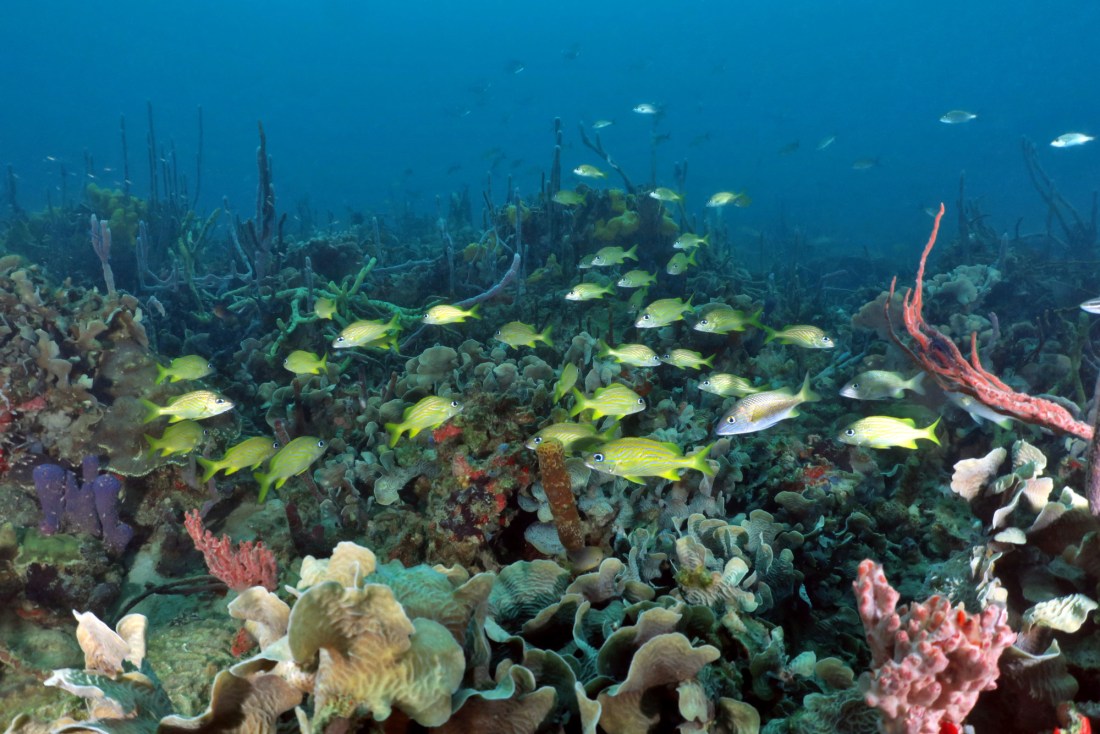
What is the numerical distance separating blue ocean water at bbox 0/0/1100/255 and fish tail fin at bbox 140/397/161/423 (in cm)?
6267

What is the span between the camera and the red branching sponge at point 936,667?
55.7 inches

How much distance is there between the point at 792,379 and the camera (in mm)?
6129

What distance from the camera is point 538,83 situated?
119062mm

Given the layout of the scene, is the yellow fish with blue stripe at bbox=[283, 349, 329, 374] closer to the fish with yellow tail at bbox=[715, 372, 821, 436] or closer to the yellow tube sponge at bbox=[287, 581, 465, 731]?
the fish with yellow tail at bbox=[715, 372, 821, 436]

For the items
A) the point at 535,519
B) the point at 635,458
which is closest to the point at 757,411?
the point at 635,458

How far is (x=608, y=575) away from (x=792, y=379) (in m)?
4.37

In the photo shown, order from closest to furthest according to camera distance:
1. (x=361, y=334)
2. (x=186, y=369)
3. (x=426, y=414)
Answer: (x=426, y=414)
(x=186, y=369)
(x=361, y=334)

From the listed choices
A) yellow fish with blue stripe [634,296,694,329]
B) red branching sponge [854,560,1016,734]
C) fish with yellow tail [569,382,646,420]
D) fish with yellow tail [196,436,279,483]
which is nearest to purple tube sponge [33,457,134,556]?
fish with yellow tail [196,436,279,483]

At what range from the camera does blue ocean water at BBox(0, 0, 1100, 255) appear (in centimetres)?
8075

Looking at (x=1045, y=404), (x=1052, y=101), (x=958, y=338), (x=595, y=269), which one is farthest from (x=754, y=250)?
(x=1052, y=101)

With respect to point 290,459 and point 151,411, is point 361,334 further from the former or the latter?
point 151,411

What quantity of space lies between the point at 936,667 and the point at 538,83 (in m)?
133

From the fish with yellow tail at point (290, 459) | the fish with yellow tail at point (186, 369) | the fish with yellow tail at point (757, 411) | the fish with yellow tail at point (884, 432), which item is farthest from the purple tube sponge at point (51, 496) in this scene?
the fish with yellow tail at point (884, 432)

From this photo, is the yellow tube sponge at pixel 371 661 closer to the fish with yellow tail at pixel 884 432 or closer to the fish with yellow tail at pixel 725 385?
the fish with yellow tail at pixel 884 432
